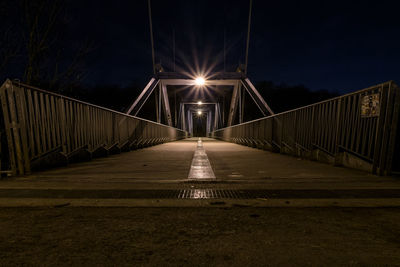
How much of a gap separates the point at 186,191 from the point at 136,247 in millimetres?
1075

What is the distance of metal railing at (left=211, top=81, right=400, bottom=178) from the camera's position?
3.03 m

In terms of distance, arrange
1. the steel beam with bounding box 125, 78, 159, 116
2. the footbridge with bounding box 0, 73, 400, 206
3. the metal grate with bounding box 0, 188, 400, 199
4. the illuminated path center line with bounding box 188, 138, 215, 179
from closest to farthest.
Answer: the metal grate with bounding box 0, 188, 400, 199
the footbridge with bounding box 0, 73, 400, 206
the illuminated path center line with bounding box 188, 138, 215, 179
the steel beam with bounding box 125, 78, 159, 116

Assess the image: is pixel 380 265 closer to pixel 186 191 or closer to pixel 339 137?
pixel 186 191

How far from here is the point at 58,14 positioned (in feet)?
22.5

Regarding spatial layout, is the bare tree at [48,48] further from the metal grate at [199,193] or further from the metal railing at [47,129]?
the metal grate at [199,193]

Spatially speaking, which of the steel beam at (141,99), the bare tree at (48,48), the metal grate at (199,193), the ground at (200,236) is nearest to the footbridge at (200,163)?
the metal grate at (199,193)

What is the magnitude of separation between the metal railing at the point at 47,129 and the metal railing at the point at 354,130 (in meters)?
5.24

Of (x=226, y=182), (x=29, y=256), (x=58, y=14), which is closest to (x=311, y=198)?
(x=226, y=182)

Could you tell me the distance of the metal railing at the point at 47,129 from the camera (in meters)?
3.01

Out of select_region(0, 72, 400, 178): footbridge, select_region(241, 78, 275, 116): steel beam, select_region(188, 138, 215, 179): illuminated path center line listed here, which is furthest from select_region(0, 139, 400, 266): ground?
select_region(241, 78, 275, 116): steel beam

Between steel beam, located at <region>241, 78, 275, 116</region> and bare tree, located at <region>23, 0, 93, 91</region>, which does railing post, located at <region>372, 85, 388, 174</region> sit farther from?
steel beam, located at <region>241, 78, 275, 116</region>

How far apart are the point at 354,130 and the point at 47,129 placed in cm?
540

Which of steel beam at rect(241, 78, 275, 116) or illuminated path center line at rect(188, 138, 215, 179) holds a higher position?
steel beam at rect(241, 78, 275, 116)

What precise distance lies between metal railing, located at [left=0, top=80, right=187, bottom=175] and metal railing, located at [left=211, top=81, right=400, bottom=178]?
17.2ft
